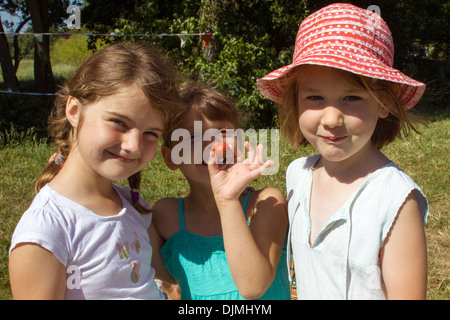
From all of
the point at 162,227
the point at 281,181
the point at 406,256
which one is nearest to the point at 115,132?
the point at 162,227

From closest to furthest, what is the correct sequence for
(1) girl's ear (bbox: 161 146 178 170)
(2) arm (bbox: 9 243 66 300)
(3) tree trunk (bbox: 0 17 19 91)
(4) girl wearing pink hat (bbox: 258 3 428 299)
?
(2) arm (bbox: 9 243 66 300), (4) girl wearing pink hat (bbox: 258 3 428 299), (1) girl's ear (bbox: 161 146 178 170), (3) tree trunk (bbox: 0 17 19 91)

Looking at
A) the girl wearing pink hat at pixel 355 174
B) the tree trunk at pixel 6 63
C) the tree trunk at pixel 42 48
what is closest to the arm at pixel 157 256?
the girl wearing pink hat at pixel 355 174

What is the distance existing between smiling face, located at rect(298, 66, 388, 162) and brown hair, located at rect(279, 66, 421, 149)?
0.03m

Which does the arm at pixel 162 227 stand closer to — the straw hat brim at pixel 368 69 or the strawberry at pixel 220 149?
the strawberry at pixel 220 149

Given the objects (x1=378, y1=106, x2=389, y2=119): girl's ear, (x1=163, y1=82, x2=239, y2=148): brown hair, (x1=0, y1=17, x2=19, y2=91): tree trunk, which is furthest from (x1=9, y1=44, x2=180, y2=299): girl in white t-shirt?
(x1=0, y1=17, x2=19, y2=91): tree trunk

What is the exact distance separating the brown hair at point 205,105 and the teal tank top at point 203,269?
14.5 inches

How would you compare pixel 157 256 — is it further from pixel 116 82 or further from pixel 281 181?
pixel 281 181

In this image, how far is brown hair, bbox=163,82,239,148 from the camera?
6.23 feet

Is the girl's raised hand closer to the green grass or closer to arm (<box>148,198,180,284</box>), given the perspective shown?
arm (<box>148,198,180,284</box>)

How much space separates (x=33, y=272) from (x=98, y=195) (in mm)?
391

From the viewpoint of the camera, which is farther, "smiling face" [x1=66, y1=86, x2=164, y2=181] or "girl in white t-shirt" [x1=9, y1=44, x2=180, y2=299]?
"smiling face" [x1=66, y1=86, x2=164, y2=181]

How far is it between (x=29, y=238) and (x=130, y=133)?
1.57ft

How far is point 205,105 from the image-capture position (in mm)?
1903

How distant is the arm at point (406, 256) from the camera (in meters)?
1.45
